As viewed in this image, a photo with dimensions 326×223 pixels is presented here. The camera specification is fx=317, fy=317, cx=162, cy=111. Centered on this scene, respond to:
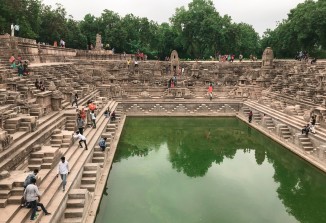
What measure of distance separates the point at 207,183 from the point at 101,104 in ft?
41.4

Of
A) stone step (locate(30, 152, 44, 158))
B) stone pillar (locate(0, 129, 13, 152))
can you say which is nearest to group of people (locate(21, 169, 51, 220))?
stone pillar (locate(0, 129, 13, 152))

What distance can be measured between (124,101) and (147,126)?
17.0ft

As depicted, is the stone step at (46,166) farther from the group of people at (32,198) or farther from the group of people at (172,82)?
the group of people at (172,82)

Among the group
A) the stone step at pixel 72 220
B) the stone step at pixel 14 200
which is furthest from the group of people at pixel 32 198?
the stone step at pixel 72 220

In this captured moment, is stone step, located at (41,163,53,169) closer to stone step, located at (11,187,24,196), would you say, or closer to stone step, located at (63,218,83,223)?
stone step, located at (11,187,24,196)

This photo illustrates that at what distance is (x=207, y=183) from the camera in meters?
13.4

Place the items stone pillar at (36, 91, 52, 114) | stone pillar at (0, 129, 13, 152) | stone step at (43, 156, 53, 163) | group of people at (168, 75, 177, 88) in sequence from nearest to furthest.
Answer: stone pillar at (0, 129, 13, 152) → stone step at (43, 156, 53, 163) → stone pillar at (36, 91, 52, 114) → group of people at (168, 75, 177, 88)

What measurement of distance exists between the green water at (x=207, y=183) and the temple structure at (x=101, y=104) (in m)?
0.78

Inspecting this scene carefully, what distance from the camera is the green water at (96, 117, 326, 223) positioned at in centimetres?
1075

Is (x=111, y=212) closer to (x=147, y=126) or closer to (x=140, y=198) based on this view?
(x=140, y=198)

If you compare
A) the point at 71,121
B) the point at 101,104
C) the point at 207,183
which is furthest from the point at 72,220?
the point at 101,104

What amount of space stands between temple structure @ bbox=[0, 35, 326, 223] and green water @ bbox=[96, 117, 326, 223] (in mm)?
780

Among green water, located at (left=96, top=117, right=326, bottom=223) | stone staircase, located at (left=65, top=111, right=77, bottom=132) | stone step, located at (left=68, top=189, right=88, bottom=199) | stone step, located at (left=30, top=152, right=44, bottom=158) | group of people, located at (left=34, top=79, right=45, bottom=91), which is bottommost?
green water, located at (left=96, top=117, right=326, bottom=223)

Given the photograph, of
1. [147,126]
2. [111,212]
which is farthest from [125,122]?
[111,212]
